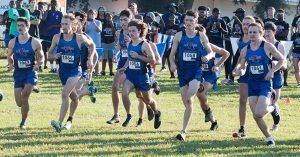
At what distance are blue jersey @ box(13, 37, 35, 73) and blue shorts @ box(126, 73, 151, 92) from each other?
65.9 inches

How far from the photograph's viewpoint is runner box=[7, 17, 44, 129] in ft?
36.3

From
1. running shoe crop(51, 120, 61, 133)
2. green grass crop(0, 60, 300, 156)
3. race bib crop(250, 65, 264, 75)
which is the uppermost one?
race bib crop(250, 65, 264, 75)

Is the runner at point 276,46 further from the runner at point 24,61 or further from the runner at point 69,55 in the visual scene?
the runner at point 24,61

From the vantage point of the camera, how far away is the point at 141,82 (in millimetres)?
11117

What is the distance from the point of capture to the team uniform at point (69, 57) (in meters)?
10.9

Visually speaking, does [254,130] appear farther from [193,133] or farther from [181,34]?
[181,34]

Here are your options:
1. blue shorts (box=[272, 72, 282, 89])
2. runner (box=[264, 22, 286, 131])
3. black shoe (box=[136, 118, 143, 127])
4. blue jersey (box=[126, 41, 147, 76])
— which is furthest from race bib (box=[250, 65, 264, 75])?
black shoe (box=[136, 118, 143, 127])

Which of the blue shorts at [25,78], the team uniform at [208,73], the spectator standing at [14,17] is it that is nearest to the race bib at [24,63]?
the blue shorts at [25,78]

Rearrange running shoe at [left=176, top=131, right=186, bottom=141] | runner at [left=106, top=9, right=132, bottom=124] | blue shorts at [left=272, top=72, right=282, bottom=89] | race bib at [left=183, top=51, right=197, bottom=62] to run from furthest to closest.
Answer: runner at [left=106, top=9, right=132, bottom=124] → blue shorts at [left=272, top=72, right=282, bottom=89] → race bib at [left=183, top=51, right=197, bottom=62] → running shoe at [left=176, top=131, right=186, bottom=141]

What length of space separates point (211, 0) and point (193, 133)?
42.8 metres

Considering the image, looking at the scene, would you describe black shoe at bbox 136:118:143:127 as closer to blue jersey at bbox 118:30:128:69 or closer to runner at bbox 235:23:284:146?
blue jersey at bbox 118:30:128:69

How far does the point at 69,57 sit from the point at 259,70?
3.03 meters

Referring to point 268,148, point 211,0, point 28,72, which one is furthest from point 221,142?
point 211,0

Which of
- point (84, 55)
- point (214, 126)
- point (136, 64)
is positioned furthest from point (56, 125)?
point (214, 126)
